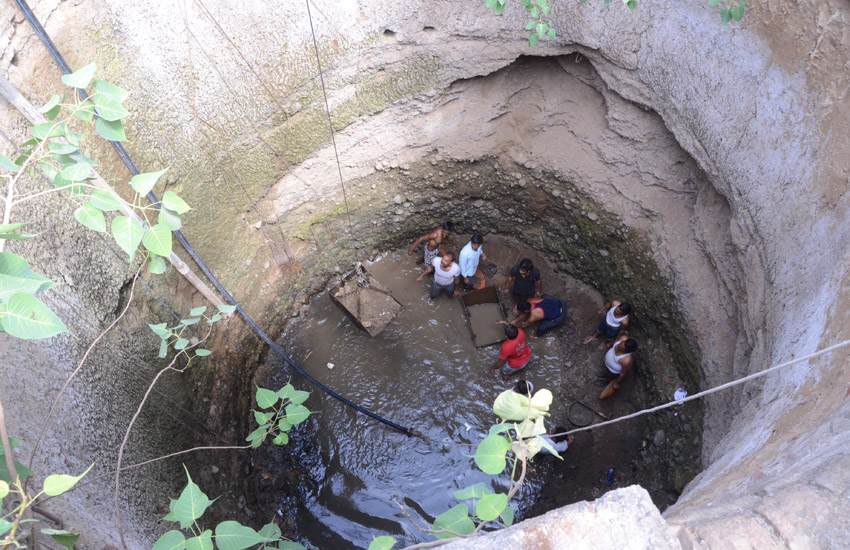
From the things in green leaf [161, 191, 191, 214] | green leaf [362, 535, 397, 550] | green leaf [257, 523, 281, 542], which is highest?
green leaf [161, 191, 191, 214]

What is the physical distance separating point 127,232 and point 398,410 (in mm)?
3298

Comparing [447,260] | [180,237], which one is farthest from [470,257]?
[180,237]

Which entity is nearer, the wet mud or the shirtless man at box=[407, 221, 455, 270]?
the wet mud

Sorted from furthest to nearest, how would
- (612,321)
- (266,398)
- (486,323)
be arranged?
(486,323)
(612,321)
(266,398)

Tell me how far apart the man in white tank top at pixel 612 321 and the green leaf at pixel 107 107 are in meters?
4.15

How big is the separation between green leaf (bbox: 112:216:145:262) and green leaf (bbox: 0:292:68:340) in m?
0.33

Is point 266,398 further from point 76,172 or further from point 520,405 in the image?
point 520,405

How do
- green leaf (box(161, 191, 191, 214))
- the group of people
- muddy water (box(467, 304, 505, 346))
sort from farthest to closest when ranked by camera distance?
muddy water (box(467, 304, 505, 346)), the group of people, green leaf (box(161, 191, 191, 214))

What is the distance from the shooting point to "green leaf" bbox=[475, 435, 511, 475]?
5.55 feet

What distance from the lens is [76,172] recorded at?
1798mm

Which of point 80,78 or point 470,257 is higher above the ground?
point 80,78

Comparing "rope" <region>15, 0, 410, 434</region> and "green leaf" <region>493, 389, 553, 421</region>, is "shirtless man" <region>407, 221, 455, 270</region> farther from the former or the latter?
"green leaf" <region>493, 389, 553, 421</region>

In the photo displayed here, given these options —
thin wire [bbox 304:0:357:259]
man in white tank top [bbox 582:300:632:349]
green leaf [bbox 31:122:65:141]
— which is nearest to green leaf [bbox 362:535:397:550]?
green leaf [bbox 31:122:65:141]

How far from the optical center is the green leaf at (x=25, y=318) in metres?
1.46
